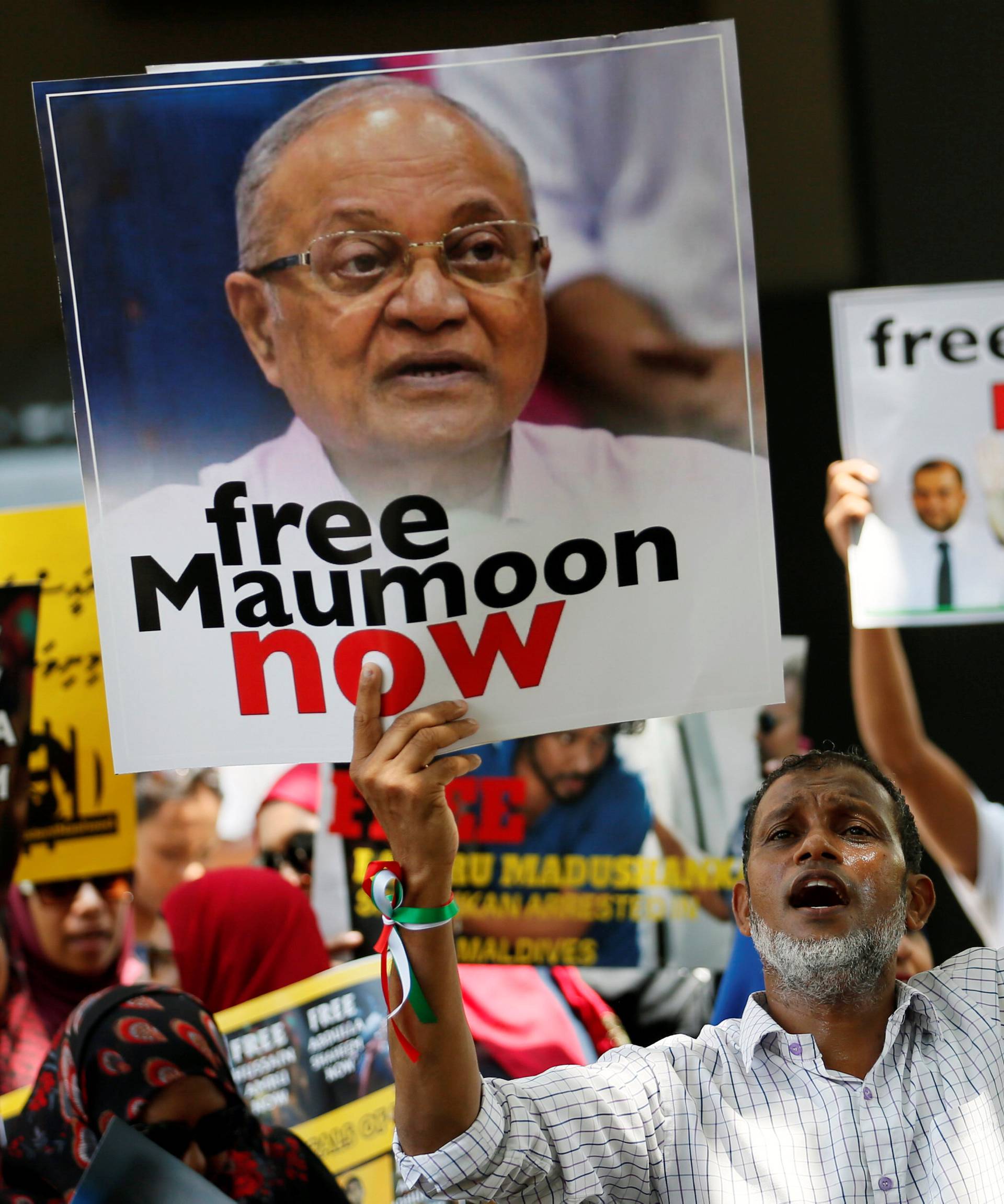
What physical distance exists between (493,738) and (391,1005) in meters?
0.26

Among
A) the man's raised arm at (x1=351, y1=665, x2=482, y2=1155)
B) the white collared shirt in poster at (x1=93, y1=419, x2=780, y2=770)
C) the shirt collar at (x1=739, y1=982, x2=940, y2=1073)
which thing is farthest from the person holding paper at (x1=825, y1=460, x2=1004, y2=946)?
the man's raised arm at (x1=351, y1=665, x2=482, y2=1155)

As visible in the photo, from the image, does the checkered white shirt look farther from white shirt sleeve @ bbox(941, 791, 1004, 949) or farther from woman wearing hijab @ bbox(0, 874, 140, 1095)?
woman wearing hijab @ bbox(0, 874, 140, 1095)

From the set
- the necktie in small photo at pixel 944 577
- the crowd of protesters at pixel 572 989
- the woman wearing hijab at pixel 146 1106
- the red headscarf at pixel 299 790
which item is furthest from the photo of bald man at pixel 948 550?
the woman wearing hijab at pixel 146 1106

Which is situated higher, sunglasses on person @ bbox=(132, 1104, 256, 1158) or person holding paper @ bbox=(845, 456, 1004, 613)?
person holding paper @ bbox=(845, 456, 1004, 613)

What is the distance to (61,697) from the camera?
2.18 meters

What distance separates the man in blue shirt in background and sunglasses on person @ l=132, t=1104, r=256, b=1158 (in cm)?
49

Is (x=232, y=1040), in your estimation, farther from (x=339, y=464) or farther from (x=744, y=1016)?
(x=339, y=464)

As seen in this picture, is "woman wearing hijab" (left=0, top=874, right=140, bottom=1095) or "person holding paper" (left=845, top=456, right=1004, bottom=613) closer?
"person holding paper" (left=845, top=456, right=1004, bottom=613)

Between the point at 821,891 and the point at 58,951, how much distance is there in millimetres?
1440

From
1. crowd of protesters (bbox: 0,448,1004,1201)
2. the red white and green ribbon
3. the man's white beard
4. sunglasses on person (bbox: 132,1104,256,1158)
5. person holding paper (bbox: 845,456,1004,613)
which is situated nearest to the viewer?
the red white and green ribbon

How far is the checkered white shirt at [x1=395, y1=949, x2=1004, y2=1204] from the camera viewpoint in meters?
1.20

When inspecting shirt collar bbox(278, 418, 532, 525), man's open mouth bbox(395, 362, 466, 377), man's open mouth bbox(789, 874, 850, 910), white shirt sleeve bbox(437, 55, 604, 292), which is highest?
white shirt sleeve bbox(437, 55, 604, 292)

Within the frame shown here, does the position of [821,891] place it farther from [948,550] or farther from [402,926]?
[948,550]

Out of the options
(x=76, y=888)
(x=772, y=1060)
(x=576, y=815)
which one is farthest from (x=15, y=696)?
(x=772, y=1060)
